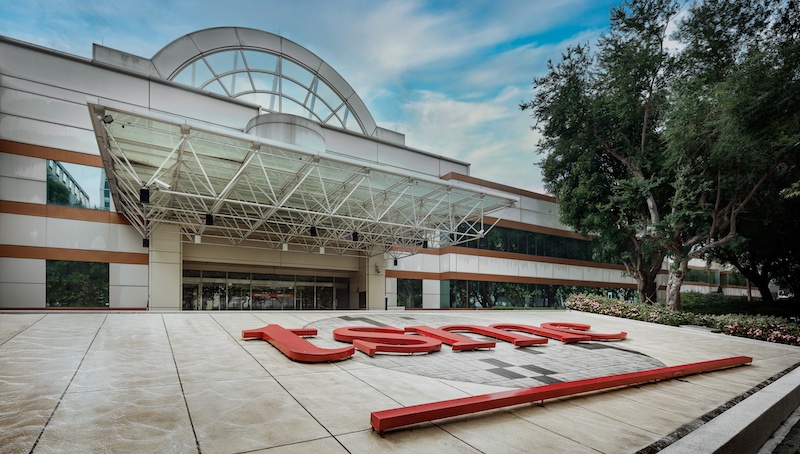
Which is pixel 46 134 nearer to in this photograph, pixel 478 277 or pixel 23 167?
pixel 23 167

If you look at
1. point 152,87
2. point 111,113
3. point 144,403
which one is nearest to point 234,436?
point 144,403

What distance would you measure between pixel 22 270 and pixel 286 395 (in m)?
21.7

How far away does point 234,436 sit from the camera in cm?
459

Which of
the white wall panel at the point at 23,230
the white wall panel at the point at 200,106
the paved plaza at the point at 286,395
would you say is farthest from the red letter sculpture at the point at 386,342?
the white wall panel at the point at 200,106

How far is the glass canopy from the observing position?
2694 cm

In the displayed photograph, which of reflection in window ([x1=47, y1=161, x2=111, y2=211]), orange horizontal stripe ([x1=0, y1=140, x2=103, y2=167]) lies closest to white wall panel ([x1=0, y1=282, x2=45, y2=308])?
reflection in window ([x1=47, y1=161, x2=111, y2=211])

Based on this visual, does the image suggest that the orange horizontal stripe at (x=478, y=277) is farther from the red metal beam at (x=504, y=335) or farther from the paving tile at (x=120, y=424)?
the paving tile at (x=120, y=424)

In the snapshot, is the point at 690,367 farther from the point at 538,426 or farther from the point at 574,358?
the point at 538,426

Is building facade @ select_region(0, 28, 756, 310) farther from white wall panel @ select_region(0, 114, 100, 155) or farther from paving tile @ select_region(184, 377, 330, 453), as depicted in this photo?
paving tile @ select_region(184, 377, 330, 453)

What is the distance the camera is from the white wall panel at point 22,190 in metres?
20.0

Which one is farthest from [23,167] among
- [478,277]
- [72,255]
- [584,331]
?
[478,277]

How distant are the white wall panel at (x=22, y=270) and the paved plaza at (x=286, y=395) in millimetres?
10241

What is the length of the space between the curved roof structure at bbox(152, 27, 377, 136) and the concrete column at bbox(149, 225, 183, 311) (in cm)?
993

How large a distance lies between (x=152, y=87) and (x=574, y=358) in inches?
1008
